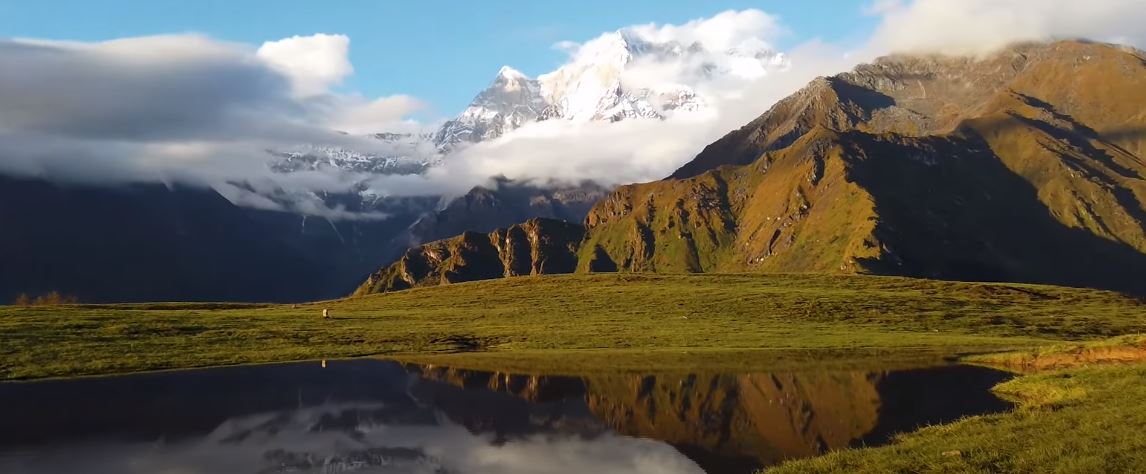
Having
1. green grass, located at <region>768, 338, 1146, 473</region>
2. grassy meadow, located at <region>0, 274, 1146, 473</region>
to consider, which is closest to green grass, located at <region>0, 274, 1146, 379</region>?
grassy meadow, located at <region>0, 274, 1146, 473</region>

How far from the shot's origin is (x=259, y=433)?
130ft

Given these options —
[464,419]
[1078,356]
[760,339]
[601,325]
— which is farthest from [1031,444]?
[601,325]

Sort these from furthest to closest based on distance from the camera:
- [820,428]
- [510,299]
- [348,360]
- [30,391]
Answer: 1. [510,299]
2. [348,360]
3. [30,391]
4. [820,428]

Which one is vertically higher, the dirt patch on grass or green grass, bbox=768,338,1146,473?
green grass, bbox=768,338,1146,473

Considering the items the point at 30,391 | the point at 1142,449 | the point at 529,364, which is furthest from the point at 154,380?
the point at 1142,449

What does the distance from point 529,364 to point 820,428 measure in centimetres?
3147

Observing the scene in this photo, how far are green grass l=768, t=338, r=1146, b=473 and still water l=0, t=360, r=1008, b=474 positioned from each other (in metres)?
3.65

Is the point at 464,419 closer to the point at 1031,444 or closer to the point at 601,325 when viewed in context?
the point at 1031,444

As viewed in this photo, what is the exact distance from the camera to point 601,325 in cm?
9681

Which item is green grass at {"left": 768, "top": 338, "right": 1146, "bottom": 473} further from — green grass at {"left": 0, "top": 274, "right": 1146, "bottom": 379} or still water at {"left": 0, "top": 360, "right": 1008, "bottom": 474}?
green grass at {"left": 0, "top": 274, "right": 1146, "bottom": 379}

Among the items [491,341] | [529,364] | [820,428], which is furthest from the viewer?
[491,341]

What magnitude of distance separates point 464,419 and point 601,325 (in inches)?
2179

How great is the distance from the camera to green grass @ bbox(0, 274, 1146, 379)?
7031cm

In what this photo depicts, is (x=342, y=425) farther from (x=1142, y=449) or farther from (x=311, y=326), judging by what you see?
(x=311, y=326)
